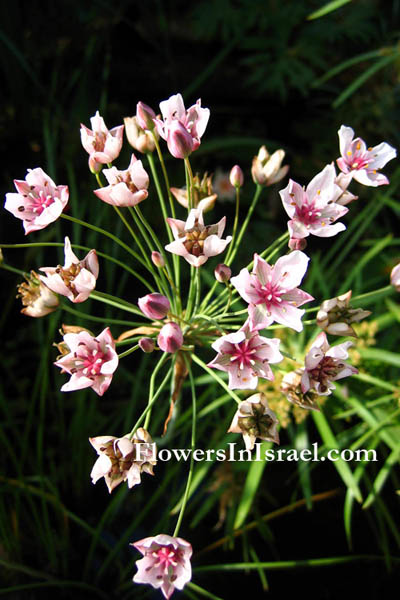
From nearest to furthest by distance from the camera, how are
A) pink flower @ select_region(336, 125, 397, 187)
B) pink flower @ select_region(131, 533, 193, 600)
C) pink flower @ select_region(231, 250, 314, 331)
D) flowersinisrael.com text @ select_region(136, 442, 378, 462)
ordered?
pink flower @ select_region(231, 250, 314, 331) → pink flower @ select_region(131, 533, 193, 600) → pink flower @ select_region(336, 125, 397, 187) → flowersinisrael.com text @ select_region(136, 442, 378, 462)

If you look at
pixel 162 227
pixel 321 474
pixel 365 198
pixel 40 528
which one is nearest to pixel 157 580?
pixel 40 528

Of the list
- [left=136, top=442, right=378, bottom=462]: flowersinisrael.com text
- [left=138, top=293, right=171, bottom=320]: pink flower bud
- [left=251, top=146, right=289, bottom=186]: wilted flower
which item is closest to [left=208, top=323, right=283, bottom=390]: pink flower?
[left=138, top=293, right=171, bottom=320]: pink flower bud

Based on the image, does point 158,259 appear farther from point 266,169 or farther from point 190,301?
point 266,169

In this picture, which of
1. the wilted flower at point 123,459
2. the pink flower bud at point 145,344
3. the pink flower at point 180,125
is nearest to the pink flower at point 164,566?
the wilted flower at point 123,459

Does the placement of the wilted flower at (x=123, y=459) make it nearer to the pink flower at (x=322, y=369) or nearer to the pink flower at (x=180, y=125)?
the pink flower at (x=322, y=369)

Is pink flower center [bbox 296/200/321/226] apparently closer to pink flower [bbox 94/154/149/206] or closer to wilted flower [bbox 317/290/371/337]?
wilted flower [bbox 317/290/371/337]

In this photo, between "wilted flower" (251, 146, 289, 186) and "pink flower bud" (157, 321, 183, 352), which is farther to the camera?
"wilted flower" (251, 146, 289, 186)
